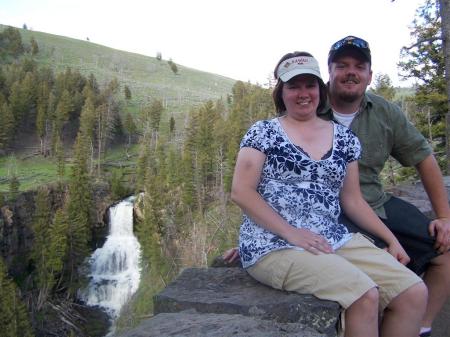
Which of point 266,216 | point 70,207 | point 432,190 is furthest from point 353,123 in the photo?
point 70,207

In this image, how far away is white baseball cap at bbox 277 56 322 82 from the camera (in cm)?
248

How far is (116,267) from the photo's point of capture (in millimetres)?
38344

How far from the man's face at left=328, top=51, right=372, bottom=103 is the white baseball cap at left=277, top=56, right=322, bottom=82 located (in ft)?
1.97

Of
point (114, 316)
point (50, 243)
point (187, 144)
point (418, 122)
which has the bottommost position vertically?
point (114, 316)

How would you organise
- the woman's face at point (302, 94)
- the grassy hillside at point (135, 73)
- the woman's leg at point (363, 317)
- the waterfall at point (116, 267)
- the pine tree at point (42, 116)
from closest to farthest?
1. the woman's leg at point (363, 317)
2. the woman's face at point (302, 94)
3. the waterfall at point (116, 267)
4. the pine tree at point (42, 116)
5. the grassy hillside at point (135, 73)

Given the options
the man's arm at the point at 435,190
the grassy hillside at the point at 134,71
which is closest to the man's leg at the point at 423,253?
the man's arm at the point at 435,190

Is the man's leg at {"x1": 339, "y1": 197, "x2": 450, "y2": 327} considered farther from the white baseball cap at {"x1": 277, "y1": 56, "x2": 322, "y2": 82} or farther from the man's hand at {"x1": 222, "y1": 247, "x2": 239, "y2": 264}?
the white baseball cap at {"x1": 277, "y1": 56, "x2": 322, "y2": 82}

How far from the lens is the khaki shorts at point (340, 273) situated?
7.07 ft

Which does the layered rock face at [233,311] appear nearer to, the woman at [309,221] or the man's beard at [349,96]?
the woman at [309,221]

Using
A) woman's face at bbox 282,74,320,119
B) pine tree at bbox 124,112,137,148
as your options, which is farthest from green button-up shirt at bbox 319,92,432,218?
pine tree at bbox 124,112,137,148

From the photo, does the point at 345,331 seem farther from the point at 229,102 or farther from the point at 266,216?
the point at 229,102

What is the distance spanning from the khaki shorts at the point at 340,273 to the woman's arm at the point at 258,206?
65 millimetres

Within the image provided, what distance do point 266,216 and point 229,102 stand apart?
→ 250 ft

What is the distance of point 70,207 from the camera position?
3806 cm
